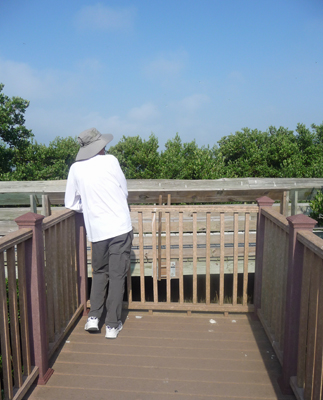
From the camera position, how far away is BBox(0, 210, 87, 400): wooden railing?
2.03 m

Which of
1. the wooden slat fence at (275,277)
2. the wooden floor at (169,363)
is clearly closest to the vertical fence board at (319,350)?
the wooden floor at (169,363)

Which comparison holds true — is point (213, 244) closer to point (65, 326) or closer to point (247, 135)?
point (65, 326)

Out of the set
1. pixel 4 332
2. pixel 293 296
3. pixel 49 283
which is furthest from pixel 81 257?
pixel 293 296

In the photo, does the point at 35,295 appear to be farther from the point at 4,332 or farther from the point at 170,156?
the point at 170,156

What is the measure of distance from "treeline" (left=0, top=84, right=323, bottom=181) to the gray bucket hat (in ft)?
25.9

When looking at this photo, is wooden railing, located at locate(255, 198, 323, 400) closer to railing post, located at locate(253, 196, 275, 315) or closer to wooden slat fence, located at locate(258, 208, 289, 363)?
wooden slat fence, located at locate(258, 208, 289, 363)

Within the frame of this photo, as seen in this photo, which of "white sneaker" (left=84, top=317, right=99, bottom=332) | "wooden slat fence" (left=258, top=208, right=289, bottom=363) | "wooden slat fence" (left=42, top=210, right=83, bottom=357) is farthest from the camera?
"white sneaker" (left=84, top=317, right=99, bottom=332)

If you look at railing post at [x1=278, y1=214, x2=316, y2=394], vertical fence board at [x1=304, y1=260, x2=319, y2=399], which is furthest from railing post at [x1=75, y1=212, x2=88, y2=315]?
vertical fence board at [x1=304, y1=260, x2=319, y2=399]

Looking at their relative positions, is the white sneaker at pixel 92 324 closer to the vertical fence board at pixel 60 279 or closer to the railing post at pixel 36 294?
the vertical fence board at pixel 60 279

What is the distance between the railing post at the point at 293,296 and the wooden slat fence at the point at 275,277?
0.24m

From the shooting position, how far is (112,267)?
3117 millimetres

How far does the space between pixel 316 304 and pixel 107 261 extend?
188 cm

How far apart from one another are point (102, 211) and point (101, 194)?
5.9 inches

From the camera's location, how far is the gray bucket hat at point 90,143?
297cm
